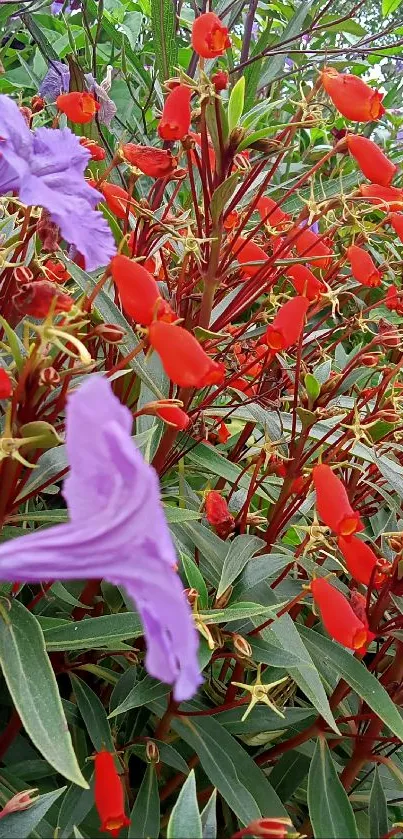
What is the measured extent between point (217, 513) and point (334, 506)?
0.51 ft

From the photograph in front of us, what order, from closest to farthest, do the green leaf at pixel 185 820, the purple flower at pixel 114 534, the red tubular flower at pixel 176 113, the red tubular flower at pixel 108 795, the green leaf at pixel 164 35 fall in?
the purple flower at pixel 114 534 < the green leaf at pixel 185 820 < the red tubular flower at pixel 108 795 < the red tubular flower at pixel 176 113 < the green leaf at pixel 164 35

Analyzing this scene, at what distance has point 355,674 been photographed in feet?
2.64

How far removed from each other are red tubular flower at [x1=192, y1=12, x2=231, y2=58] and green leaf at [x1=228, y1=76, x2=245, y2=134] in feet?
0.31

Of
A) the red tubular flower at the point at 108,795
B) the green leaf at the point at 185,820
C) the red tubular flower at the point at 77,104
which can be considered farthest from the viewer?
the red tubular flower at the point at 77,104

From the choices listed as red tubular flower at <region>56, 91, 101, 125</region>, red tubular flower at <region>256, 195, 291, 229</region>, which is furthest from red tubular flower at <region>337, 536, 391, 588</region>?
red tubular flower at <region>56, 91, 101, 125</region>

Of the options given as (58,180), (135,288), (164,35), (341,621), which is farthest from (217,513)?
(164,35)

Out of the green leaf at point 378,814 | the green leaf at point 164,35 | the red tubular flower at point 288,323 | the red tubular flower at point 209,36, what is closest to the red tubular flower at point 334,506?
the red tubular flower at point 288,323

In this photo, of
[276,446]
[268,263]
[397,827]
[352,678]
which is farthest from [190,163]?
[397,827]

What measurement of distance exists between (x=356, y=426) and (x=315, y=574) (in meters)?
0.17

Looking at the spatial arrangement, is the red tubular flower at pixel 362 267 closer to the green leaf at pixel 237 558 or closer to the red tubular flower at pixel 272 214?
the red tubular flower at pixel 272 214

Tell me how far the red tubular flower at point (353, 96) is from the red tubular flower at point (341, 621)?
562 mm

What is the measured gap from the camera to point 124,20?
1.90 metres

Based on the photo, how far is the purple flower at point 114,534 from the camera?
315 mm

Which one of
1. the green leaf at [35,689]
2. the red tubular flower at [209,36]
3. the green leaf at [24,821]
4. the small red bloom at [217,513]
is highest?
the red tubular flower at [209,36]
